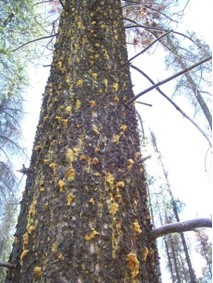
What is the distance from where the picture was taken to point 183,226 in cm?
101

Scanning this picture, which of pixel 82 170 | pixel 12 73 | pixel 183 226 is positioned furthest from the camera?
pixel 12 73

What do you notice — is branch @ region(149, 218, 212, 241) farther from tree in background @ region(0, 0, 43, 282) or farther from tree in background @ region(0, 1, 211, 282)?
tree in background @ region(0, 0, 43, 282)

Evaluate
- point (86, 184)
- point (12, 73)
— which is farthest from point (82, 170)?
point (12, 73)

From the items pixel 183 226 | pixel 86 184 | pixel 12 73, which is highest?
pixel 12 73

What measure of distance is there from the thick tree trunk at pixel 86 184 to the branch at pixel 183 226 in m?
0.04

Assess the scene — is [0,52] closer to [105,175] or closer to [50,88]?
[50,88]

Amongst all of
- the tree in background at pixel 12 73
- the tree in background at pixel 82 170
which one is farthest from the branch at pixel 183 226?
the tree in background at pixel 12 73

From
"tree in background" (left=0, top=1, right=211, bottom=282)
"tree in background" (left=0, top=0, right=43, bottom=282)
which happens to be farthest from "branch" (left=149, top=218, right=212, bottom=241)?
"tree in background" (left=0, top=0, right=43, bottom=282)

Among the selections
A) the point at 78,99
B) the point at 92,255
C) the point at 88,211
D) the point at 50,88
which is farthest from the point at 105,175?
the point at 50,88

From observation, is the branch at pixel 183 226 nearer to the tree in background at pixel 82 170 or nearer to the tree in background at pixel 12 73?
the tree in background at pixel 82 170

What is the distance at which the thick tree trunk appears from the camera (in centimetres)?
92

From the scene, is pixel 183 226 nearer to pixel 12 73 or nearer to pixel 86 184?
pixel 86 184

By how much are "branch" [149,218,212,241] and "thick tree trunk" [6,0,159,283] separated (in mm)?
39

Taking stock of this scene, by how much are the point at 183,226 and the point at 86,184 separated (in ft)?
1.27
